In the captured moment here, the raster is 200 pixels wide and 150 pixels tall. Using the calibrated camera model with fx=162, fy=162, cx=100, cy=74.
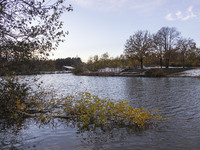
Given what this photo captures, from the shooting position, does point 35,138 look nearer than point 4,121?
Yes

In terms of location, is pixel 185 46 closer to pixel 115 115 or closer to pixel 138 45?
pixel 138 45

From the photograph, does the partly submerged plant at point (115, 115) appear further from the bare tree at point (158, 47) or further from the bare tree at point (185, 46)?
the bare tree at point (185, 46)

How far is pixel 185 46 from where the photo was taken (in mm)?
65250

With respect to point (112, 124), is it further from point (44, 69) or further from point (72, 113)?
point (44, 69)

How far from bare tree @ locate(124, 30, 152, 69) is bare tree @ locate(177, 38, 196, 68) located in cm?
1185

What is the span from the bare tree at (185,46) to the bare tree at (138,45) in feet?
38.9

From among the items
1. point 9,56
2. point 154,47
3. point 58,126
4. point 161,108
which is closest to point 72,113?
point 58,126

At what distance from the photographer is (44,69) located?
9.44 metres

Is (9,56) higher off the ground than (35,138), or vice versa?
(9,56)

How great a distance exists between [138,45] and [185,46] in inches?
760

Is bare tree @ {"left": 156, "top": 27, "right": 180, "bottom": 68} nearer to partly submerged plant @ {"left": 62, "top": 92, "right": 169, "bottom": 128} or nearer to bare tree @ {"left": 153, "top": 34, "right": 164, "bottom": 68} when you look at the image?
bare tree @ {"left": 153, "top": 34, "right": 164, "bottom": 68}

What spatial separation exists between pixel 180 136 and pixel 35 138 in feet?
22.5

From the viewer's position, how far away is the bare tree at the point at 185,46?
6378cm

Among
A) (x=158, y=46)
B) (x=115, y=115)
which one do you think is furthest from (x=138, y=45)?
(x=115, y=115)
